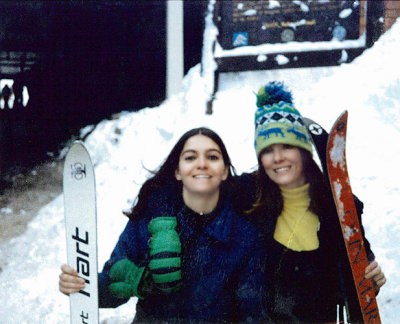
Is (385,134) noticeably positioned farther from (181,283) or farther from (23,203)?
(23,203)

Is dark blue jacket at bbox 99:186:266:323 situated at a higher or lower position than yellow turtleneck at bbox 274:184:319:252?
lower

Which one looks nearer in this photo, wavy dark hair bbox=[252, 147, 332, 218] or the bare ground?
wavy dark hair bbox=[252, 147, 332, 218]

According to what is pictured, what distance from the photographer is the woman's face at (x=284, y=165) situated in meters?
1.62

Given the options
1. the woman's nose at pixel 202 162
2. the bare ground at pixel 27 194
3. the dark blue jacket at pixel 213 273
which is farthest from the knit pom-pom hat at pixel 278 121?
the bare ground at pixel 27 194

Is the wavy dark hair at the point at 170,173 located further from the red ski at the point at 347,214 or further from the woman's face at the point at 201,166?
the red ski at the point at 347,214

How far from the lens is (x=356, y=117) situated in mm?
1883

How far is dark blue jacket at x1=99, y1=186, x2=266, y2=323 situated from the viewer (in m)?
1.62

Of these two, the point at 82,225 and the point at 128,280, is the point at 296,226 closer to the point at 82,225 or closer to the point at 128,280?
the point at 128,280

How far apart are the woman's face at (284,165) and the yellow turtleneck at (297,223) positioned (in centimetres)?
4

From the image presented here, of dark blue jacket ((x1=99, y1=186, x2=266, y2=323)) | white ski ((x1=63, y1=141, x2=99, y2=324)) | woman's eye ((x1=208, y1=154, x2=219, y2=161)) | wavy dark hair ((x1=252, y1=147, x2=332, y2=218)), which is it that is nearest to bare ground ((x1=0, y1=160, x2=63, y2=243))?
white ski ((x1=63, y1=141, x2=99, y2=324))

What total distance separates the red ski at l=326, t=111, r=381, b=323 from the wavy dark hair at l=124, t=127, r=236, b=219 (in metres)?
0.44

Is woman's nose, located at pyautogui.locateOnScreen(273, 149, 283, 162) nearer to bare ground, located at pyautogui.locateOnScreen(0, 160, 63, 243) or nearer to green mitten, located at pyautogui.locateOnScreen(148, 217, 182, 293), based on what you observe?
green mitten, located at pyautogui.locateOnScreen(148, 217, 182, 293)

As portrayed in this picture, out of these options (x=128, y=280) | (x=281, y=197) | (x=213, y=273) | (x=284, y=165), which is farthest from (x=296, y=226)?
(x=128, y=280)

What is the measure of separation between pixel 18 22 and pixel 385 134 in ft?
7.09
